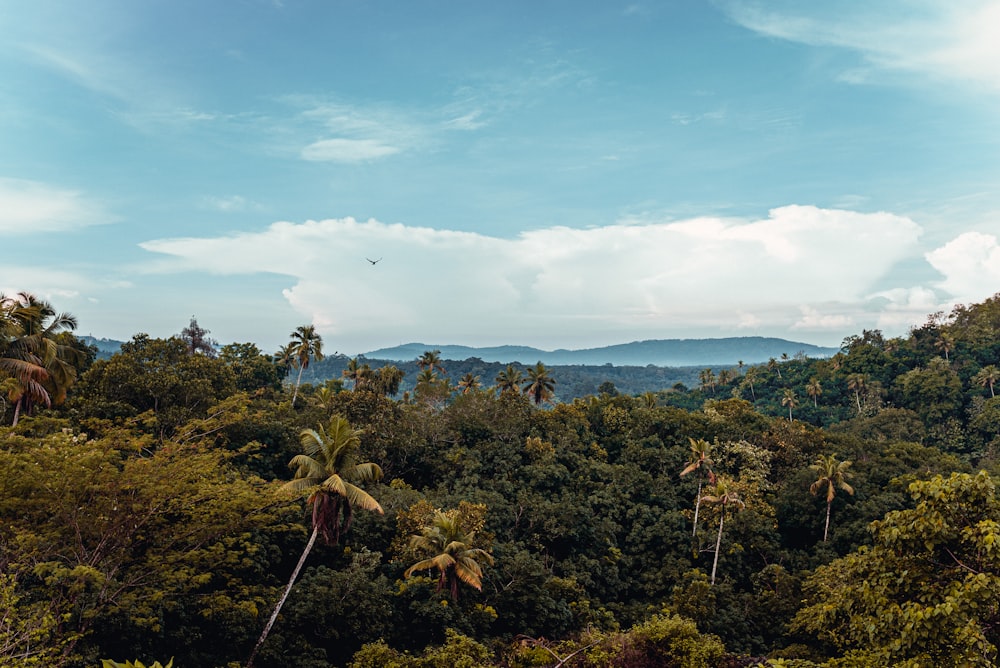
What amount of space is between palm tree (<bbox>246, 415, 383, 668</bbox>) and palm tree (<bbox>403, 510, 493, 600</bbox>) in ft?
11.2

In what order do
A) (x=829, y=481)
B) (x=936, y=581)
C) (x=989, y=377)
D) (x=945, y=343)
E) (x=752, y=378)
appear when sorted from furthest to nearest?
(x=752, y=378) < (x=945, y=343) < (x=989, y=377) < (x=829, y=481) < (x=936, y=581)

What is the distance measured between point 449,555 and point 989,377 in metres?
86.8

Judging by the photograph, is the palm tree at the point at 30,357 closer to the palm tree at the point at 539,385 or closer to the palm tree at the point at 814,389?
the palm tree at the point at 539,385

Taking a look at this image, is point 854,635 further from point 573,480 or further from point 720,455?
point 720,455

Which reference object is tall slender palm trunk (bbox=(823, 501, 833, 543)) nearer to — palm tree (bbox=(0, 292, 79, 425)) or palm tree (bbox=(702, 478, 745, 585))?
palm tree (bbox=(702, 478, 745, 585))

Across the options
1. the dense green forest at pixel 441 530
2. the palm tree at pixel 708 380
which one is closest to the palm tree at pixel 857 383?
the dense green forest at pixel 441 530

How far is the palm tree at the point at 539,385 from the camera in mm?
63656

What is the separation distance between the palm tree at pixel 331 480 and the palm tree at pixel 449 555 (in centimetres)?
343

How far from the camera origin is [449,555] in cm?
2300

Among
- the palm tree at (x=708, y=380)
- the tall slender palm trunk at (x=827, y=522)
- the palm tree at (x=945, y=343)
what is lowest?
the tall slender palm trunk at (x=827, y=522)

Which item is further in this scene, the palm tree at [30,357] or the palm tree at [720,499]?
the palm tree at [720,499]

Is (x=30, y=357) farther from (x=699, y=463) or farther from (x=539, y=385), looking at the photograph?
(x=539, y=385)

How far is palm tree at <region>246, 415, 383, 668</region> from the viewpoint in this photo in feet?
67.0

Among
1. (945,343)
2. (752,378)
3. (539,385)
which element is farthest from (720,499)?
(752,378)
